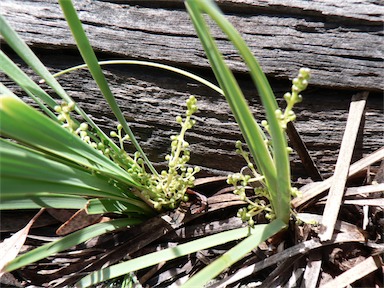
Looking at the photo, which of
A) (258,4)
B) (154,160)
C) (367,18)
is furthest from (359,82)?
(154,160)

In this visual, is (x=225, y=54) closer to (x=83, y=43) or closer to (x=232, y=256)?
(x=83, y=43)

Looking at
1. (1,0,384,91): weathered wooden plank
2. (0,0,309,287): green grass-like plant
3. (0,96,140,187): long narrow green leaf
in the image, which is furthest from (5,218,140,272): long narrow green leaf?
(1,0,384,91): weathered wooden plank

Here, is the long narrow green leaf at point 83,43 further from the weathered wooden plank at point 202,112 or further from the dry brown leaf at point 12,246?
the dry brown leaf at point 12,246

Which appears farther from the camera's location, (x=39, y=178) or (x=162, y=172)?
(x=162, y=172)

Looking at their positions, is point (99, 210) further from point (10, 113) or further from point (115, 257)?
point (10, 113)

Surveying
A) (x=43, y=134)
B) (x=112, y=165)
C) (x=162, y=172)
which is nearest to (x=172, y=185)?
(x=162, y=172)
